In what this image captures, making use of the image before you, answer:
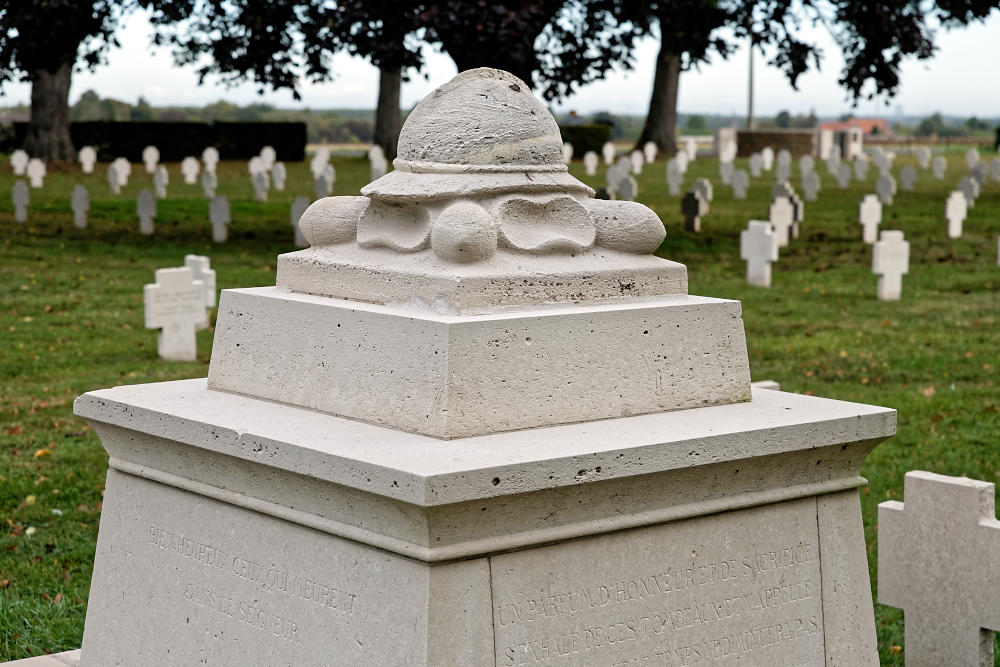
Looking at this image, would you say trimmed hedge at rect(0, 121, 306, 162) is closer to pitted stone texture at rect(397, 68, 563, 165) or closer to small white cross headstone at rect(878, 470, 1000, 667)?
small white cross headstone at rect(878, 470, 1000, 667)

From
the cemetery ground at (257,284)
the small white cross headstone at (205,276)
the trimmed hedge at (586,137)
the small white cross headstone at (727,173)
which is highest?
the trimmed hedge at (586,137)

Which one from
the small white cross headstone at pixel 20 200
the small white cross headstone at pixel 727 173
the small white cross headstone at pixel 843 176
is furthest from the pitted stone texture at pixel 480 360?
the small white cross headstone at pixel 727 173

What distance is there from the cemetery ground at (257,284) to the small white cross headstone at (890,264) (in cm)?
20

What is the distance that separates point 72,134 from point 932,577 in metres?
31.7

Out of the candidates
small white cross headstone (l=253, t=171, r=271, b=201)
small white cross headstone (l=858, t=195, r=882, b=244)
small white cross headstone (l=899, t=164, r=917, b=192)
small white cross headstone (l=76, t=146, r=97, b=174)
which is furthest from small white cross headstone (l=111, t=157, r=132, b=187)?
small white cross headstone (l=899, t=164, r=917, b=192)

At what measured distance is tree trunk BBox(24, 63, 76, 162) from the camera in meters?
29.7

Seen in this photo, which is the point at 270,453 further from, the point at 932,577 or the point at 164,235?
the point at 164,235

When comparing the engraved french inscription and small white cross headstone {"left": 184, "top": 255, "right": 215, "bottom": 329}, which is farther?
small white cross headstone {"left": 184, "top": 255, "right": 215, "bottom": 329}

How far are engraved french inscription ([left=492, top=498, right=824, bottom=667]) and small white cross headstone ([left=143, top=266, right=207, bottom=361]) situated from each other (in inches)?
315

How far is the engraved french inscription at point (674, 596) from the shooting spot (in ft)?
10.7

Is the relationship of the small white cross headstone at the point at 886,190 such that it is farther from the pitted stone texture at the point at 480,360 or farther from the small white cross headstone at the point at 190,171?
the pitted stone texture at the point at 480,360

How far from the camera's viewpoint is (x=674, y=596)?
11.5 ft

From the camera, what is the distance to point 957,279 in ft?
51.6

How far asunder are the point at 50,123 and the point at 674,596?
29.2 m
